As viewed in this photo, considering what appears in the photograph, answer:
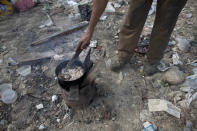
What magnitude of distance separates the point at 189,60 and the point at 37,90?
3053 millimetres

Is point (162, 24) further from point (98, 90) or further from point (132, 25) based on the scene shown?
point (98, 90)

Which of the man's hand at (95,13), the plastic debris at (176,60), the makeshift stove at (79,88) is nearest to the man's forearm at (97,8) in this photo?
the man's hand at (95,13)

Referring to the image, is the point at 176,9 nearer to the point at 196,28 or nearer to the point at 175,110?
the point at 175,110

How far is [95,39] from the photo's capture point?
4016 mm

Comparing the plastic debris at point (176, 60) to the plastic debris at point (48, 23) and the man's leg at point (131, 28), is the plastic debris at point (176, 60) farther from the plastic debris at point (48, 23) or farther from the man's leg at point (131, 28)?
the plastic debris at point (48, 23)

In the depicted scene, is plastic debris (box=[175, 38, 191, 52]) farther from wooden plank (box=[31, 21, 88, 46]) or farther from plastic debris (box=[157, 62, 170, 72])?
wooden plank (box=[31, 21, 88, 46])

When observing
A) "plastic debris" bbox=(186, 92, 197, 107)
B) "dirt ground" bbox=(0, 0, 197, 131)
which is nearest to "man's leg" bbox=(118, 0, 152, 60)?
"dirt ground" bbox=(0, 0, 197, 131)

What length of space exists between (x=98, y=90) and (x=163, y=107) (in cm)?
111

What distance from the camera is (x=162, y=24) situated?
252cm

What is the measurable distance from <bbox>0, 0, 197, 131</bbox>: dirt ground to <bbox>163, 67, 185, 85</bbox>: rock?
111 millimetres

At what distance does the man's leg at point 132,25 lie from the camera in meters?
2.39

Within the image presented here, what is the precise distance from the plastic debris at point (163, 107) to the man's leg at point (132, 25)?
929mm

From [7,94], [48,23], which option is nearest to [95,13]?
[7,94]

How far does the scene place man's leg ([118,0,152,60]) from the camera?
2393 mm
